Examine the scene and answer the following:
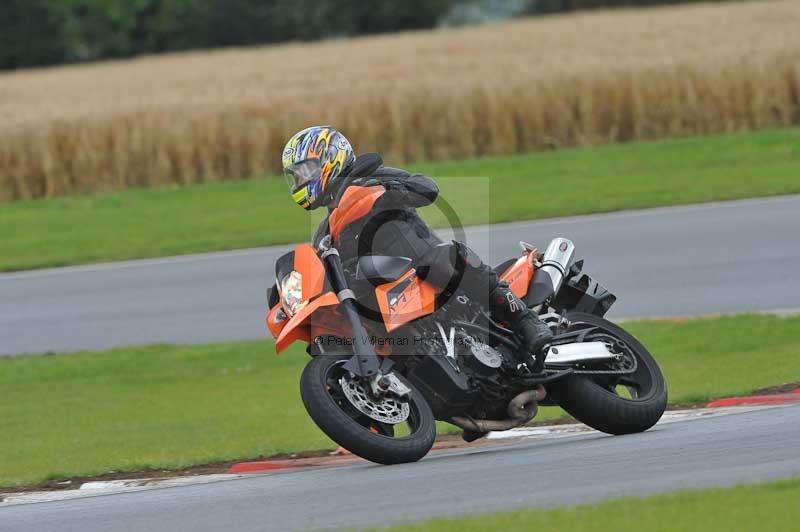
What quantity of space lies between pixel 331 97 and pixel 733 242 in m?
12.6

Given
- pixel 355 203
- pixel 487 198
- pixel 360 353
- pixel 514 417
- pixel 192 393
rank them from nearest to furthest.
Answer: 1. pixel 360 353
2. pixel 355 203
3. pixel 514 417
4. pixel 192 393
5. pixel 487 198

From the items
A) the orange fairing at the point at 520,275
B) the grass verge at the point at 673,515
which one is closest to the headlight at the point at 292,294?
the orange fairing at the point at 520,275

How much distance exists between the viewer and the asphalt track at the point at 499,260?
14.1 m

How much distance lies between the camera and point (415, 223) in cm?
795

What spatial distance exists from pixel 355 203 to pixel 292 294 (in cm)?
57

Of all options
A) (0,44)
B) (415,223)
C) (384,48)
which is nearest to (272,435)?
(415,223)

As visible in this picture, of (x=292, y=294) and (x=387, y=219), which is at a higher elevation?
(x=387, y=219)

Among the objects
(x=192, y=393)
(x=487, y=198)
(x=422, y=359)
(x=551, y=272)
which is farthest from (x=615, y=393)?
(x=487, y=198)

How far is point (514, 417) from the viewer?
7957 millimetres

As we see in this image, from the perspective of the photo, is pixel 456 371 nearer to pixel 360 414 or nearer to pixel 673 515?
pixel 360 414

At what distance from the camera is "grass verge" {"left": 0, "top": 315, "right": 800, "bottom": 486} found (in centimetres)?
971

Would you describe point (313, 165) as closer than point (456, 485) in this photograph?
No

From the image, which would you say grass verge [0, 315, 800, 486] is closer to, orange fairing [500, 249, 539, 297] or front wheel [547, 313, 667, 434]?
front wheel [547, 313, 667, 434]

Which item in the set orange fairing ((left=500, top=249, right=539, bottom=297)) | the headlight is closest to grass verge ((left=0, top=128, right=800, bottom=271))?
orange fairing ((left=500, top=249, right=539, bottom=297))
